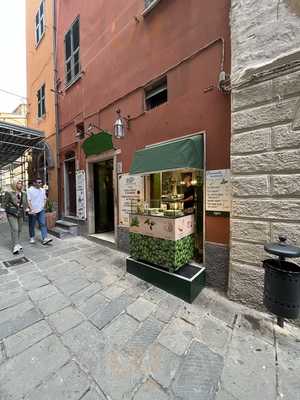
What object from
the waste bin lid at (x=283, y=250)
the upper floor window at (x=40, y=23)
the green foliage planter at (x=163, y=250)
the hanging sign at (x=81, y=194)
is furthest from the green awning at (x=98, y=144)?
the upper floor window at (x=40, y=23)

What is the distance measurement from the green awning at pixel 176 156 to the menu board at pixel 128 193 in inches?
39.6

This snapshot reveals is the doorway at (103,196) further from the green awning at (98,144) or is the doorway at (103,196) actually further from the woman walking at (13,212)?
the woman walking at (13,212)

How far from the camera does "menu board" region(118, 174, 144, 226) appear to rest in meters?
4.69

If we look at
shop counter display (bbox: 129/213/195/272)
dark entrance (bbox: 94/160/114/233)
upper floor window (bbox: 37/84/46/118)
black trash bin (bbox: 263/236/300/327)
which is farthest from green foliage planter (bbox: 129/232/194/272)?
upper floor window (bbox: 37/84/46/118)

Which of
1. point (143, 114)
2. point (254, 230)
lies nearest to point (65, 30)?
point (143, 114)

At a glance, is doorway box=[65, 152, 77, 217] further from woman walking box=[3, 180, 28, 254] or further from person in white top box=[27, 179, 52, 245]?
woman walking box=[3, 180, 28, 254]

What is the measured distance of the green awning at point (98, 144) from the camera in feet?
17.4

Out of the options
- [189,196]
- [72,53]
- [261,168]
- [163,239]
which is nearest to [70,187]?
[72,53]

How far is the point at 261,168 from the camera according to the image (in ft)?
8.94

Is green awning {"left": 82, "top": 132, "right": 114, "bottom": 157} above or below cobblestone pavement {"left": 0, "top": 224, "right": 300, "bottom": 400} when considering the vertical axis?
above

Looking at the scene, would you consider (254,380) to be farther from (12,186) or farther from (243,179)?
(12,186)

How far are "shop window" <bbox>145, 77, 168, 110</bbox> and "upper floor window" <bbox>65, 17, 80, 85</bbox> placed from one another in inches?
149

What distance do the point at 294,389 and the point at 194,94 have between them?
4.00m

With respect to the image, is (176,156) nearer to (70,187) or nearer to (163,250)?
(163,250)
